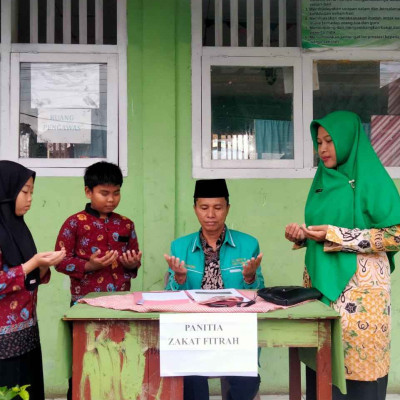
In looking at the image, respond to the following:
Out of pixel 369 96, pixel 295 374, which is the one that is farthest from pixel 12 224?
pixel 369 96

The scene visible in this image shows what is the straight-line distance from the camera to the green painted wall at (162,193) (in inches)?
151

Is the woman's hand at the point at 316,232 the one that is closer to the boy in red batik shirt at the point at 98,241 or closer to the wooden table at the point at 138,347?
the wooden table at the point at 138,347

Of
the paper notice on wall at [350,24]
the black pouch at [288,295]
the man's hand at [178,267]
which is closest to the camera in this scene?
the black pouch at [288,295]

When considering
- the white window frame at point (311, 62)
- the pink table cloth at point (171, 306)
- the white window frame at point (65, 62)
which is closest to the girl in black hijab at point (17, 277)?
the pink table cloth at point (171, 306)

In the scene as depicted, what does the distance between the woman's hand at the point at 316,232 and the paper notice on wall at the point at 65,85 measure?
1.98 m

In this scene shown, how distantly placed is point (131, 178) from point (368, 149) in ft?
5.79

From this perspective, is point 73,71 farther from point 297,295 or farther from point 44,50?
point 297,295

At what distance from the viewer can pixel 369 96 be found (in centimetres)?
408

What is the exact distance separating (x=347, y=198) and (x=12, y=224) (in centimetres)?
154

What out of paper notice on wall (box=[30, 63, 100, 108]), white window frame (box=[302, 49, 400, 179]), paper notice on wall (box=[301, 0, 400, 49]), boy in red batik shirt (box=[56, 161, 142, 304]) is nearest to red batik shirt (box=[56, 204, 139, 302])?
boy in red batik shirt (box=[56, 161, 142, 304])

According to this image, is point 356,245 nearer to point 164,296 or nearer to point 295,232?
point 295,232

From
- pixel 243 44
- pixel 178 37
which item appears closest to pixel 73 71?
pixel 178 37

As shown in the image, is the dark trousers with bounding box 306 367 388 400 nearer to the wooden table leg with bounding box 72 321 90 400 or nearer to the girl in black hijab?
the wooden table leg with bounding box 72 321 90 400

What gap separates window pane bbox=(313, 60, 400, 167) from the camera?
4.04 meters
